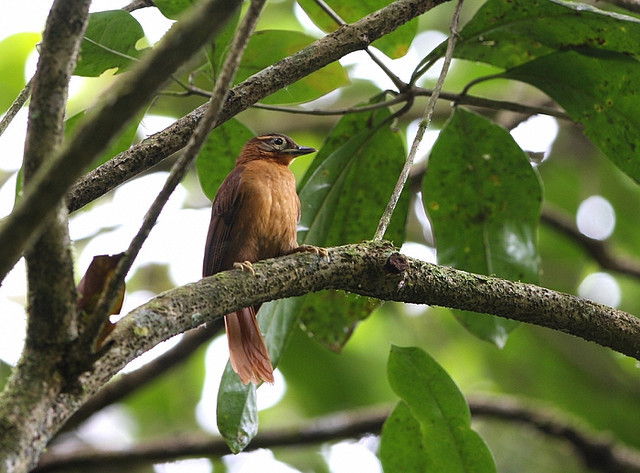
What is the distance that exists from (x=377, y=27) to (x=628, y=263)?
3.49 meters

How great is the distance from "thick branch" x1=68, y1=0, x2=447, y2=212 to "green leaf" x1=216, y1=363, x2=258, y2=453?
906 mm

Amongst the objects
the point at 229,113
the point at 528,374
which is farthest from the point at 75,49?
the point at 528,374

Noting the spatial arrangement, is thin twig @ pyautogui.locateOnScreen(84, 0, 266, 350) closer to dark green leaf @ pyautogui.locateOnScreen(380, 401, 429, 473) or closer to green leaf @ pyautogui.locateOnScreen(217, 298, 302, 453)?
green leaf @ pyautogui.locateOnScreen(217, 298, 302, 453)

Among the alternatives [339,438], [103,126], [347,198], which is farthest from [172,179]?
[339,438]

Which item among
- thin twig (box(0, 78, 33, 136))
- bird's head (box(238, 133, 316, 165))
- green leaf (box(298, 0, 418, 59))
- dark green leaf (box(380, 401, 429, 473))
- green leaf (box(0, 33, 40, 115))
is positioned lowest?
dark green leaf (box(380, 401, 429, 473))

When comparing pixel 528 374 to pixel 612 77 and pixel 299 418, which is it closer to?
pixel 299 418

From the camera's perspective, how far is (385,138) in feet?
12.2

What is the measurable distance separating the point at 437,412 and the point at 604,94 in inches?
53.9

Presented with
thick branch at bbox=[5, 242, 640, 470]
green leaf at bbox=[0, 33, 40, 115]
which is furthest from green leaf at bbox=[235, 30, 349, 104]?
green leaf at bbox=[0, 33, 40, 115]

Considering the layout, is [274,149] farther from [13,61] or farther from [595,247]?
[595,247]

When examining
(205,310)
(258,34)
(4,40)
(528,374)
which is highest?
(4,40)

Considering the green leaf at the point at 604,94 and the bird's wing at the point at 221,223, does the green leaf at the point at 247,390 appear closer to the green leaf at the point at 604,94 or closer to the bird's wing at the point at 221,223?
the bird's wing at the point at 221,223

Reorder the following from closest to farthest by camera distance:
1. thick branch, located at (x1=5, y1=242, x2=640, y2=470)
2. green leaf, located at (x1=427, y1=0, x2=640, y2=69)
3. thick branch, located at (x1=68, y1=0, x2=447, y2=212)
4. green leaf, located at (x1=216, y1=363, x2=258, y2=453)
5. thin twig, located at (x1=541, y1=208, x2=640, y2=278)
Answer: thick branch, located at (x1=5, y1=242, x2=640, y2=470), thick branch, located at (x1=68, y1=0, x2=447, y2=212), green leaf, located at (x1=216, y1=363, x2=258, y2=453), green leaf, located at (x1=427, y1=0, x2=640, y2=69), thin twig, located at (x1=541, y1=208, x2=640, y2=278)

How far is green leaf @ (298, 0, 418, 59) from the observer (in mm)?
3322
